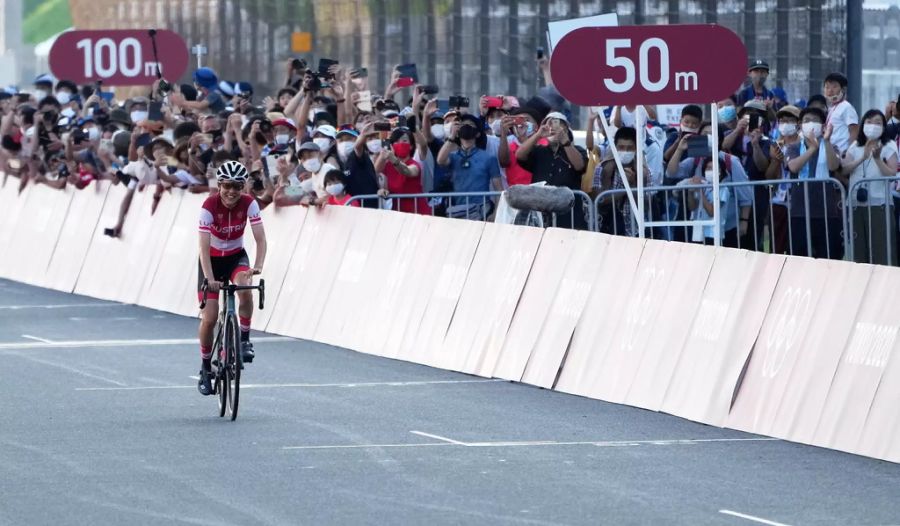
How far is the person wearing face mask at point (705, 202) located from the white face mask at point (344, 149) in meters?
3.82

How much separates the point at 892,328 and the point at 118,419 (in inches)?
204

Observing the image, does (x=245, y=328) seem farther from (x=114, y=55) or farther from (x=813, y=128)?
(x=114, y=55)

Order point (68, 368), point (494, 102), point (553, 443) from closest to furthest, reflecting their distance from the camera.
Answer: point (553, 443)
point (68, 368)
point (494, 102)

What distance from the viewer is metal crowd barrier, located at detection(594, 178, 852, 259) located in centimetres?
1897

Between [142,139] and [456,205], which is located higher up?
[142,139]

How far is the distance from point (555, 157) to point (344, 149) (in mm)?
2614

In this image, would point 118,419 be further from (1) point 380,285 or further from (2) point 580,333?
(1) point 380,285

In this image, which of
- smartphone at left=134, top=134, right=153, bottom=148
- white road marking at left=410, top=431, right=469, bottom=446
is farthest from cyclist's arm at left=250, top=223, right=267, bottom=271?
smartphone at left=134, top=134, right=153, bottom=148

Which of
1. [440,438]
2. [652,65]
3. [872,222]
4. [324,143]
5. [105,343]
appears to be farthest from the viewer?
[324,143]

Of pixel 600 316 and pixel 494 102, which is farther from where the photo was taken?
pixel 494 102

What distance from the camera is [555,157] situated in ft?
67.4

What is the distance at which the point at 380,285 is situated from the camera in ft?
64.8

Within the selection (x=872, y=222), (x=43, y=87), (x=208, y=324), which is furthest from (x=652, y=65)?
(x=43, y=87)

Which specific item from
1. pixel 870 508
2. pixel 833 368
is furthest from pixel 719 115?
pixel 870 508
